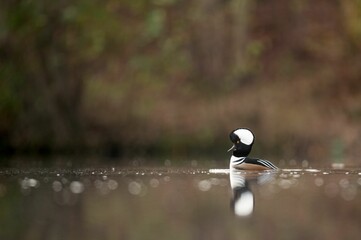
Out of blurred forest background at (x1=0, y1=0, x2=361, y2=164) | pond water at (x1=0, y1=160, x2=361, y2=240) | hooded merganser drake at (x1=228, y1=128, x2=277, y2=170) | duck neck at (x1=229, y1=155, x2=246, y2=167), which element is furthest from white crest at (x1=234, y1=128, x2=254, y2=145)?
blurred forest background at (x1=0, y1=0, x2=361, y2=164)

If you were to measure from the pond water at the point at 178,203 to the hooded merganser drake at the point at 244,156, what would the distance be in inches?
5.7

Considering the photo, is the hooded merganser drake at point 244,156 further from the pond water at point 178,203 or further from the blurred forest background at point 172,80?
the blurred forest background at point 172,80

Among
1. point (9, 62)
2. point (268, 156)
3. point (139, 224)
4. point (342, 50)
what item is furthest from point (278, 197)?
A: point (342, 50)

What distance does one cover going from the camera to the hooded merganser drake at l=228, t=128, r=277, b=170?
22.4 m

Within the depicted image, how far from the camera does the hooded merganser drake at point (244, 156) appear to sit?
22.4m

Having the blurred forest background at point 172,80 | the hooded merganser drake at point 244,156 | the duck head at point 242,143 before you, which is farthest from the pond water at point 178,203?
the blurred forest background at point 172,80

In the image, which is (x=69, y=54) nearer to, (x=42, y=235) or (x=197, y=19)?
(x=197, y=19)

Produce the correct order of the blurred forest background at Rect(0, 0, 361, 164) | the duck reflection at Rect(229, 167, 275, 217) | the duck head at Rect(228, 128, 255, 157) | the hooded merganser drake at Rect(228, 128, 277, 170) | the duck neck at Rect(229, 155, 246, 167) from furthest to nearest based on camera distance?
the blurred forest background at Rect(0, 0, 361, 164) < the duck head at Rect(228, 128, 255, 157) < the duck neck at Rect(229, 155, 246, 167) < the hooded merganser drake at Rect(228, 128, 277, 170) < the duck reflection at Rect(229, 167, 275, 217)

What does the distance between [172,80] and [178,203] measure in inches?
643

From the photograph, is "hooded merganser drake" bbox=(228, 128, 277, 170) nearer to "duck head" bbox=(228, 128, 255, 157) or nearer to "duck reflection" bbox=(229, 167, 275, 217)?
"duck head" bbox=(228, 128, 255, 157)

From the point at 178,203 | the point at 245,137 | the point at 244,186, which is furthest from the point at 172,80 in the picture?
the point at 178,203

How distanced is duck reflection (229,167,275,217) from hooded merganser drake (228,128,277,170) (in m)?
0.11

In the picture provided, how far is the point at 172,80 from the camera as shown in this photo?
33.8 m

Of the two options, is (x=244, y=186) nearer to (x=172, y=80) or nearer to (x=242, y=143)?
(x=242, y=143)
